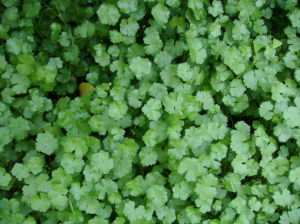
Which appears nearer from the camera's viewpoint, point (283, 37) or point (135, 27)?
point (135, 27)

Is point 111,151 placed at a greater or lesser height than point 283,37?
lesser

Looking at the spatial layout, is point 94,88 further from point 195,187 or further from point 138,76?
point 195,187

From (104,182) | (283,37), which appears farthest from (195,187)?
(283,37)

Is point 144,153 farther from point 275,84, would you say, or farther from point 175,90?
point 275,84

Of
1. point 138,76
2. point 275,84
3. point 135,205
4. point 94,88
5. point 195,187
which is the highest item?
point 275,84

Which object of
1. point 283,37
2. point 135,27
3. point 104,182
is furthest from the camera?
point 283,37

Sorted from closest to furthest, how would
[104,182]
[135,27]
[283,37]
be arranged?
[104,182] → [135,27] → [283,37]
